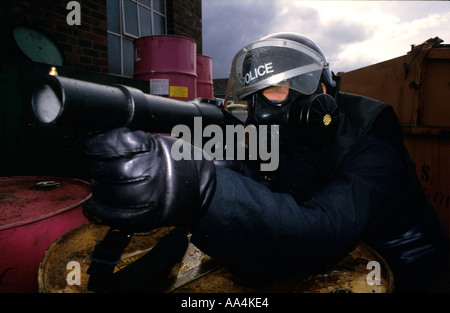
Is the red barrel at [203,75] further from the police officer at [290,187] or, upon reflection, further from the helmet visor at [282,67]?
the helmet visor at [282,67]

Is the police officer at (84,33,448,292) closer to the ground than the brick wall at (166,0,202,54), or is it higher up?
closer to the ground

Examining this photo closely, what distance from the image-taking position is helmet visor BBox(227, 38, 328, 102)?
1.26 m

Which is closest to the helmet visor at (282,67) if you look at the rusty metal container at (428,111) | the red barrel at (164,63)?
the red barrel at (164,63)

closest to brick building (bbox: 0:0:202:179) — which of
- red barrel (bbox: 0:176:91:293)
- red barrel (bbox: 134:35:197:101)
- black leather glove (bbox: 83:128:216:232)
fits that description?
red barrel (bbox: 134:35:197:101)

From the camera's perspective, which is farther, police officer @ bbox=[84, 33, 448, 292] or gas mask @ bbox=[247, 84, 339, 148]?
gas mask @ bbox=[247, 84, 339, 148]

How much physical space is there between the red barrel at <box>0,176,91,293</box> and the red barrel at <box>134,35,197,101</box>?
2099mm

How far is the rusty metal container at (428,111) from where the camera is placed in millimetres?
3125

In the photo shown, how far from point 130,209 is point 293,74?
0.95m

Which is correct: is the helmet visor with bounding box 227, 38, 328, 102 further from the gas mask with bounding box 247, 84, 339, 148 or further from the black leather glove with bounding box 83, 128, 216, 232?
the black leather glove with bounding box 83, 128, 216, 232

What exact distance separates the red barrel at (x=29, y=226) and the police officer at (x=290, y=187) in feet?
2.21

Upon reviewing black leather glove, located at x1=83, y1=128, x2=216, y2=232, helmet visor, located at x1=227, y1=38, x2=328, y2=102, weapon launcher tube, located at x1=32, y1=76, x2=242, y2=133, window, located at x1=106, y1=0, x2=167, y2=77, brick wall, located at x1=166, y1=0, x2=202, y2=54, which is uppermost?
brick wall, located at x1=166, y1=0, x2=202, y2=54

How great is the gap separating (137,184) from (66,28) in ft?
11.2

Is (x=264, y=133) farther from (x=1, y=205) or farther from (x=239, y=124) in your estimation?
(x=1, y=205)

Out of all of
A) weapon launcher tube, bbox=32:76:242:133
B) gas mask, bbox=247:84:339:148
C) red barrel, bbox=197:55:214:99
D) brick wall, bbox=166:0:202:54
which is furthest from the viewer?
brick wall, bbox=166:0:202:54
